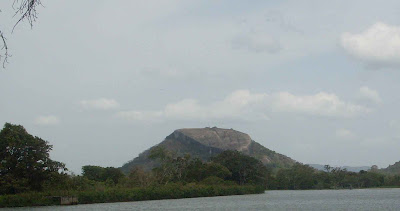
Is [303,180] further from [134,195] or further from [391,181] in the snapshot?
[134,195]

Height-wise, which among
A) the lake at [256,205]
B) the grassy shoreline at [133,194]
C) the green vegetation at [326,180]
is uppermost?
the green vegetation at [326,180]

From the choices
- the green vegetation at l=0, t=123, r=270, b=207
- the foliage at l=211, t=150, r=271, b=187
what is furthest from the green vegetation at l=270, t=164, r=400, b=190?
the green vegetation at l=0, t=123, r=270, b=207

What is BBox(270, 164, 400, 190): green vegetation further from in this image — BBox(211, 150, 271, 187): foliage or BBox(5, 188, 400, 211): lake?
BBox(5, 188, 400, 211): lake

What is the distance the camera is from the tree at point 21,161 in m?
61.9

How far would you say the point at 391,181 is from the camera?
480 ft

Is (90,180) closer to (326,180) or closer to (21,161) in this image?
(21,161)

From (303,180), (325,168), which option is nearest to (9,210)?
(303,180)

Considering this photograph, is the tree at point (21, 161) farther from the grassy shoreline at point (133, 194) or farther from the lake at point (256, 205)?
the lake at point (256, 205)

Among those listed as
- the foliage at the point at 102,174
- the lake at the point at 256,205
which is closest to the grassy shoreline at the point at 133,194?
the lake at the point at 256,205

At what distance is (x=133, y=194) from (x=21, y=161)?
1772cm

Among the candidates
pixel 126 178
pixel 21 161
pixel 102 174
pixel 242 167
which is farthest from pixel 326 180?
pixel 21 161

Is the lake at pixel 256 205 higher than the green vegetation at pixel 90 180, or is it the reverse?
the green vegetation at pixel 90 180

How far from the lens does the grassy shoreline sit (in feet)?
198

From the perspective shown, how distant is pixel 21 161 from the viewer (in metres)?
63.4
